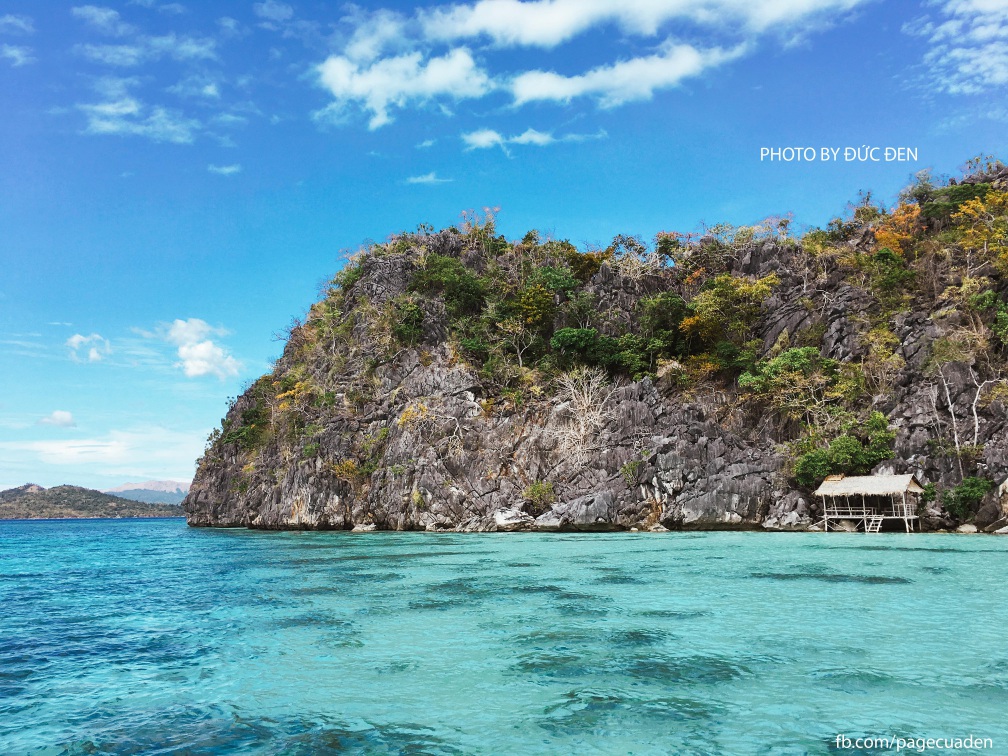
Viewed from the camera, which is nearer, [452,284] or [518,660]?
[518,660]

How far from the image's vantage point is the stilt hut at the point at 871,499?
25.7 m

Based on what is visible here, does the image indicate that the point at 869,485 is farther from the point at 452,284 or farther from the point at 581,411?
the point at 452,284

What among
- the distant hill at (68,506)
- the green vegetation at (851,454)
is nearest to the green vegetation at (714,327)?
the green vegetation at (851,454)

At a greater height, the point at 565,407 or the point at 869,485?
the point at 565,407

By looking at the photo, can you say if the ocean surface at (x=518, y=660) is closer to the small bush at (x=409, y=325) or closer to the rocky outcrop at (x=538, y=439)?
the rocky outcrop at (x=538, y=439)

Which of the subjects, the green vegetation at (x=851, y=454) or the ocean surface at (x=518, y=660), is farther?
the green vegetation at (x=851, y=454)

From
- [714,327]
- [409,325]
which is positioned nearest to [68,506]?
[409,325]

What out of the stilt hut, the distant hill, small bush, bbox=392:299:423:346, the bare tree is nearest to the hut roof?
the stilt hut

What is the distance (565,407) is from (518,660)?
2864cm

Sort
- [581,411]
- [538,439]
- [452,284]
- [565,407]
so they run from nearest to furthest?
[538,439], [581,411], [565,407], [452,284]

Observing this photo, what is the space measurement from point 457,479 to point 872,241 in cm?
2899

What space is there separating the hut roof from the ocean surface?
954cm

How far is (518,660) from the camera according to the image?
7875 mm

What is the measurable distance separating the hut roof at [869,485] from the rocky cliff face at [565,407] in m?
1.13
